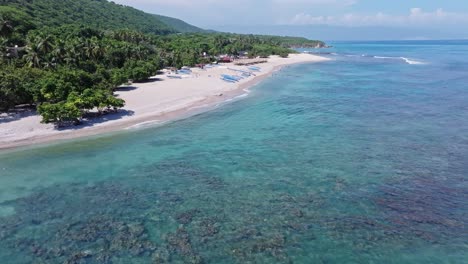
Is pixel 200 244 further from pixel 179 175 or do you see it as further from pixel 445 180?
pixel 445 180

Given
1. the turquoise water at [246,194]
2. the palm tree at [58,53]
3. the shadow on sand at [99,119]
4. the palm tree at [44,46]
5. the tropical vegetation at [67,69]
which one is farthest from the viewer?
the palm tree at [58,53]

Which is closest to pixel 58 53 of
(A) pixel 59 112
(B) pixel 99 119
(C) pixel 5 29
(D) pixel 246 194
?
(C) pixel 5 29

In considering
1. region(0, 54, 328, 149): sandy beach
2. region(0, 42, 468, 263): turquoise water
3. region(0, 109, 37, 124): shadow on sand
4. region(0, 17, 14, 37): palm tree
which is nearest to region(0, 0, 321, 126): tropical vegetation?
region(0, 17, 14, 37): palm tree

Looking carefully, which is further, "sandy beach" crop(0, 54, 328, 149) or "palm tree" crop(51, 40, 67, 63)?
"palm tree" crop(51, 40, 67, 63)

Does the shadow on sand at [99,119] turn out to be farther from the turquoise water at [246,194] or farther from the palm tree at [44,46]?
the palm tree at [44,46]

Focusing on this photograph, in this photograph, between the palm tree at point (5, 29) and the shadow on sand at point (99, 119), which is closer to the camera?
the shadow on sand at point (99, 119)

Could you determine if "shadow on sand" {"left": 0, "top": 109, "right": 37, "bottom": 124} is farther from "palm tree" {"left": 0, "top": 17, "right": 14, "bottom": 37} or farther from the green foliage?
"palm tree" {"left": 0, "top": 17, "right": 14, "bottom": 37}

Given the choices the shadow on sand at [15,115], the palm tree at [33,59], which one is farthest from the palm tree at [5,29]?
the shadow on sand at [15,115]
